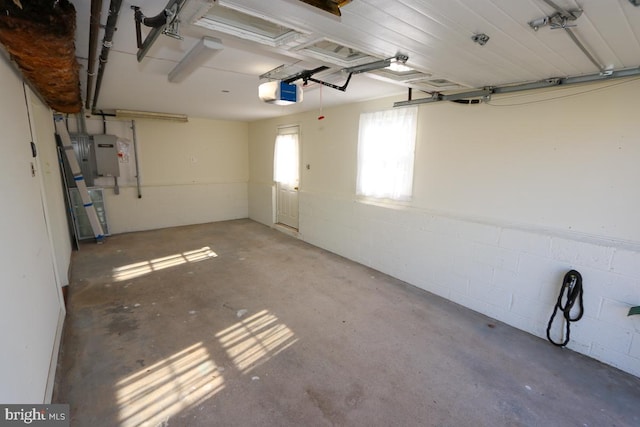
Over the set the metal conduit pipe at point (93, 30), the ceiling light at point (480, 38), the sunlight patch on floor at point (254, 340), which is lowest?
the sunlight patch on floor at point (254, 340)

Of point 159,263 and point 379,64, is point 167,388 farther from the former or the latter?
point 379,64

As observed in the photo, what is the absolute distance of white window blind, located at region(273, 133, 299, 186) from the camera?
5566mm

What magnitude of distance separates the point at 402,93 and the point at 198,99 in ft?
9.49

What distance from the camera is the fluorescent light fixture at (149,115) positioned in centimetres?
524

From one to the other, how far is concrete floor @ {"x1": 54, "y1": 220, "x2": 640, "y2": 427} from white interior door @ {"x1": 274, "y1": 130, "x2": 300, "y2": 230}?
2.46 meters

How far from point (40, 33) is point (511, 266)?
378 centimetres

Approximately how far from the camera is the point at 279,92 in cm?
259

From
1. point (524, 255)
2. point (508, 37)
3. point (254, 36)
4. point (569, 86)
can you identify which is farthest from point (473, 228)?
point (254, 36)

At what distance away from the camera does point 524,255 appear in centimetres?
266

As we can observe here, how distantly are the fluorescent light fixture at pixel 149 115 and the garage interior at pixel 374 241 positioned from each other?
3.20 ft

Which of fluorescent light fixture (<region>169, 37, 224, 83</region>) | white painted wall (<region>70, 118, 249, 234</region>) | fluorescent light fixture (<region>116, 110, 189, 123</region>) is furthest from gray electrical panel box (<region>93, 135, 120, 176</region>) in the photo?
fluorescent light fixture (<region>169, 37, 224, 83</region>)

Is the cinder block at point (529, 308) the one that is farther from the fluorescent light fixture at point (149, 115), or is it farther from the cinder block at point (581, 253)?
the fluorescent light fixture at point (149, 115)

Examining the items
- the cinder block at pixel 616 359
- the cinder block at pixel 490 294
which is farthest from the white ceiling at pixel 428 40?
the cinder block at pixel 616 359

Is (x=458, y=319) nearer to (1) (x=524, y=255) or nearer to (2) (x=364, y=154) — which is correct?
(1) (x=524, y=255)
